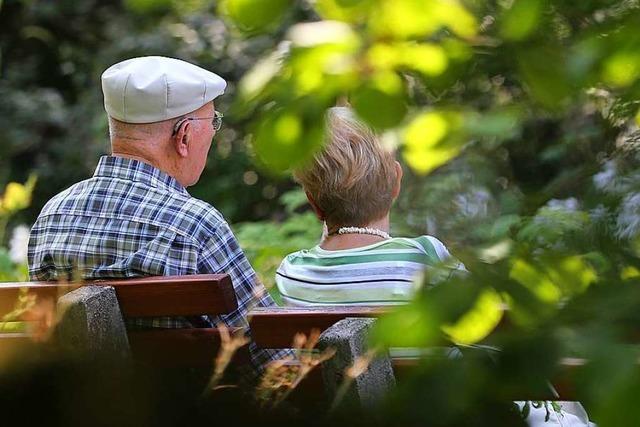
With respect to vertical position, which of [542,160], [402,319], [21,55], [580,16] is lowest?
[21,55]

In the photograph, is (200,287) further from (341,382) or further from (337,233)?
(337,233)

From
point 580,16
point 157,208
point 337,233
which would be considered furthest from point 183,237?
point 580,16

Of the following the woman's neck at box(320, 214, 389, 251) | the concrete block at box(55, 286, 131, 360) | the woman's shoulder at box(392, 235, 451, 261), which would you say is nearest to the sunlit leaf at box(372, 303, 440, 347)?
the woman's shoulder at box(392, 235, 451, 261)

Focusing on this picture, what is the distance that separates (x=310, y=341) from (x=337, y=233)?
30.5 inches

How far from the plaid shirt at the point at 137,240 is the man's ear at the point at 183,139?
0.25 meters

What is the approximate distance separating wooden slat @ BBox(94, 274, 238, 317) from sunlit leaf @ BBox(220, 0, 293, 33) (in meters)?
1.15

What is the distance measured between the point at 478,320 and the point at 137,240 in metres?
1.83

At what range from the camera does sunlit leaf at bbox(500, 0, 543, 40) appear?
1.11 metres

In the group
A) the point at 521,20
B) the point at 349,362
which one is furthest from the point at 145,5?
the point at 349,362

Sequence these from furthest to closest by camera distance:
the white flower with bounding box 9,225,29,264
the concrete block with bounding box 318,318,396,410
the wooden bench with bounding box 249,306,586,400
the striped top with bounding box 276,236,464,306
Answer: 1. the white flower with bounding box 9,225,29,264
2. the striped top with bounding box 276,236,464,306
3. the wooden bench with bounding box 249,306,586,400
4. the concrete block with bounding box 318,318,396,410

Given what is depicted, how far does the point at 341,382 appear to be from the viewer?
192cm

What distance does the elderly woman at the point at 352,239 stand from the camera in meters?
2.60

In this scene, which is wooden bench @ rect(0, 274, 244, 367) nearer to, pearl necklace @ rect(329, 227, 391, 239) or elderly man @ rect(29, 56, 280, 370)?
elderly man @ rect(29, 56, 280, 370)

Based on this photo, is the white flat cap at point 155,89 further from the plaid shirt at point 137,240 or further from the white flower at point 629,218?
the white flower at point 629,218
